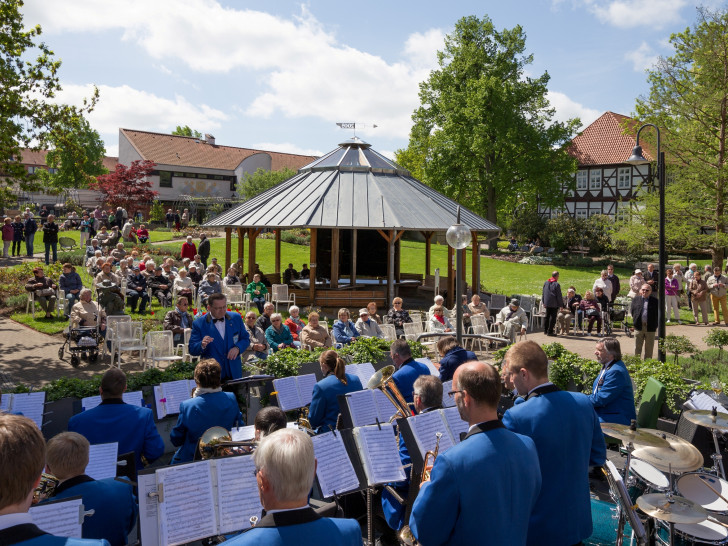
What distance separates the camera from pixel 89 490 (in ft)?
11.9

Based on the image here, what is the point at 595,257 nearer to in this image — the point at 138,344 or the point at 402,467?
the point at 138,344

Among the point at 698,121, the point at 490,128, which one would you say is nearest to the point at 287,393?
the point at 698,121

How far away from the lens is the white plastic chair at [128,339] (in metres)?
12.3

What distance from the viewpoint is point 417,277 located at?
1004 inches

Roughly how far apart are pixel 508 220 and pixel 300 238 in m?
18.4

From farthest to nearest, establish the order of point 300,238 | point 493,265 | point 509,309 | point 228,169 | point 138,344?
point 228,169 < point 300,238 < point 493,265 < point 509,309 < point 138,344

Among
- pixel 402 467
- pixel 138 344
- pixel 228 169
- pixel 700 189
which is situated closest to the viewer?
pixel 402 467

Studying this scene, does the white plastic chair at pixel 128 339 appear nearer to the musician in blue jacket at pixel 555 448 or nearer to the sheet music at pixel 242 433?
the sheet music at pixel 242 433

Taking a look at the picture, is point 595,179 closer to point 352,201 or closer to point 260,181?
point 260,181

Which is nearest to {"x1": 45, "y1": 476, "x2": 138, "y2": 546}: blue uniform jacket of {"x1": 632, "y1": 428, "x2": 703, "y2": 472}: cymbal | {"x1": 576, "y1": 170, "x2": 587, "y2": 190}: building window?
{"x1": 632, "y1": 428, "x2": 703, "y2": 472}: cymbal

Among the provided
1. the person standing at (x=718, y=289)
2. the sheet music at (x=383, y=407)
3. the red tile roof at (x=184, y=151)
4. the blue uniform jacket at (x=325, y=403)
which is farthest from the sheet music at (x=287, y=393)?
the red tile roof at (x=184, y=151)

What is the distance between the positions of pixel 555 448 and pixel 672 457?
200cm

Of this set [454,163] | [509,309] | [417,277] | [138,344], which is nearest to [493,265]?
[454,163]

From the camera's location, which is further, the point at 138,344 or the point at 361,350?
the point at 138,344
